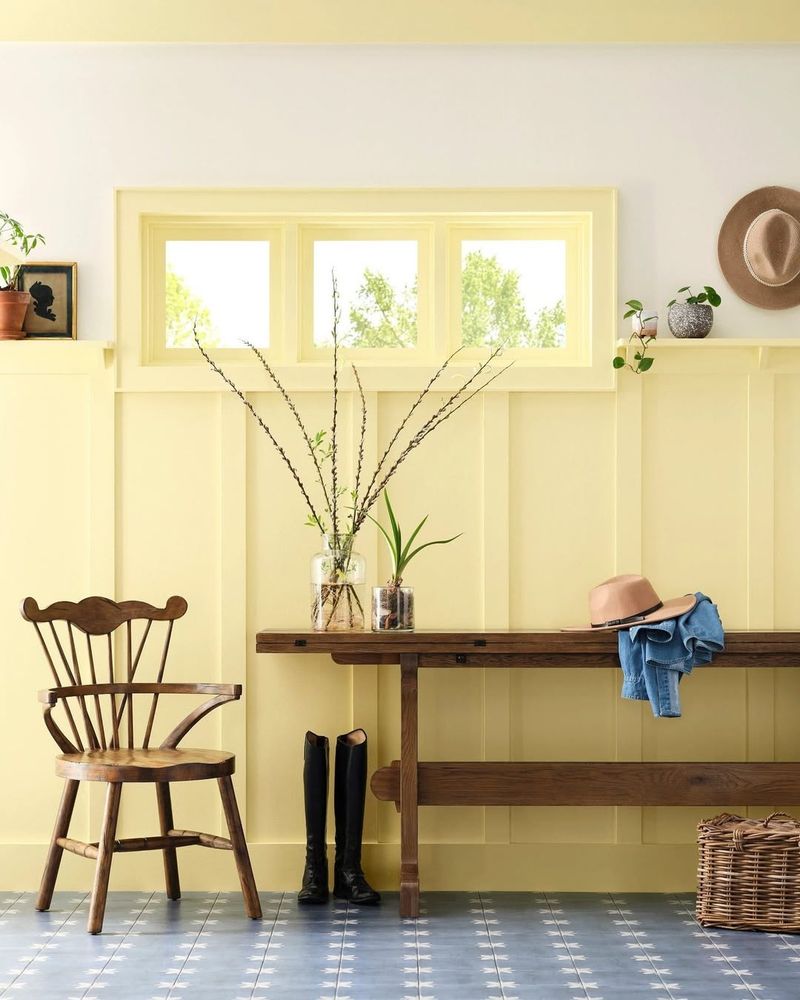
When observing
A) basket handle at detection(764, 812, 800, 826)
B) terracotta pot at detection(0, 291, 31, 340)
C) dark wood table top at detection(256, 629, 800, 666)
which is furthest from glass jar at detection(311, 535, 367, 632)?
basket handle at detection(764, 812, 800, 826)

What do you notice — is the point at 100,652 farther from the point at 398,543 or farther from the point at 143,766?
the point at 398,543

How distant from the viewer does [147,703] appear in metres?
4.16

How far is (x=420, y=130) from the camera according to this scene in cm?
418

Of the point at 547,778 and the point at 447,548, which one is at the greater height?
the point at 447,548

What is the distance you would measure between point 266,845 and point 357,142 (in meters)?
2.47

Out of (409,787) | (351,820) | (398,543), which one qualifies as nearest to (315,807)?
(351,820)

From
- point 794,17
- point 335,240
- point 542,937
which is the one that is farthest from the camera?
point 335,240

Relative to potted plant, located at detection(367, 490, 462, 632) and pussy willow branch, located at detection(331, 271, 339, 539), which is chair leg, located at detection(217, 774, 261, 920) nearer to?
potted plant, located at detection(367, 490, 462, 632)

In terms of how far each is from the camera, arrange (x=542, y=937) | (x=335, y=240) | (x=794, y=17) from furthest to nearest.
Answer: (x=335, y=240) < (x=794, y=17) < (x=542, y=937)

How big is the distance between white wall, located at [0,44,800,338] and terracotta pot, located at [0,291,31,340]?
195 millimetres

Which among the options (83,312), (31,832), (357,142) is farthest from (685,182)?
(31,832)

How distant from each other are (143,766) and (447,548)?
51.8 inches

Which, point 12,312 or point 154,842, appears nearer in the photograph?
point 154,842

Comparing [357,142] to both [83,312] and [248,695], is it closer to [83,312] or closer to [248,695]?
[83,312]
